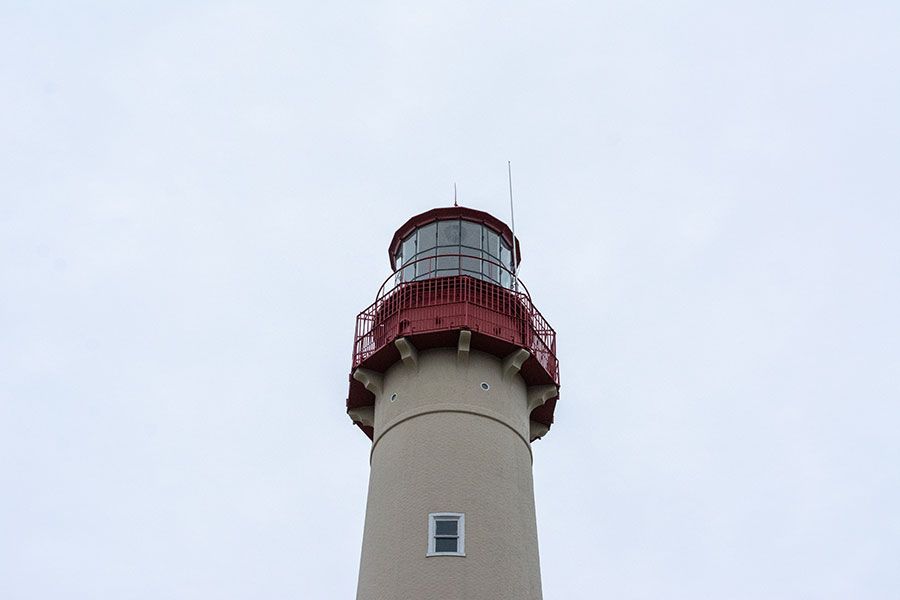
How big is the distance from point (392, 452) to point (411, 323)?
2911mm

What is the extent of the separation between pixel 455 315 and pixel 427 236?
3.70 m

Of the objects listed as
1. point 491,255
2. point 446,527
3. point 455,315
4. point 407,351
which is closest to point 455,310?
point 455,315

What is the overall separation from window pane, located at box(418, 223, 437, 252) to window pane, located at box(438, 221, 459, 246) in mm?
154

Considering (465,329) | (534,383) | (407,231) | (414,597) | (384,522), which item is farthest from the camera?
(407,231)

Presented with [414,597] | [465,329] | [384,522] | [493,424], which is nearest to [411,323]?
Result: [465,329]

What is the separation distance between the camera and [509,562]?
18.8 metres

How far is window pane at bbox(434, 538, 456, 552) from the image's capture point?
18531 mm

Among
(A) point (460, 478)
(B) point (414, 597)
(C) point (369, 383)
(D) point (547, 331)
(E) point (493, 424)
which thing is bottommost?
(B) point (414, 597)

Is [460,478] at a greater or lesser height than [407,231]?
lesser

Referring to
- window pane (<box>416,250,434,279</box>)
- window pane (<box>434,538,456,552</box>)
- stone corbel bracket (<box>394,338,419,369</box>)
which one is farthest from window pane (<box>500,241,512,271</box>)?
window pane (<box>434,538,456,552</box>)

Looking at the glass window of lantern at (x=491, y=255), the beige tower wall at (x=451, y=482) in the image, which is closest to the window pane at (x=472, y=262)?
the glass window of lantern at (x=491, y=255)

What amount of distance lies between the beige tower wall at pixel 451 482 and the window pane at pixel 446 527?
215 millimetres

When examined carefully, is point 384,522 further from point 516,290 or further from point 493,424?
point 516,290

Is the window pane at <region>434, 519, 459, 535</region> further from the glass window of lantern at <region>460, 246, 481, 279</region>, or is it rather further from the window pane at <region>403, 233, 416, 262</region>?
the window pane at <region>403, 233, 416, 262</region>
